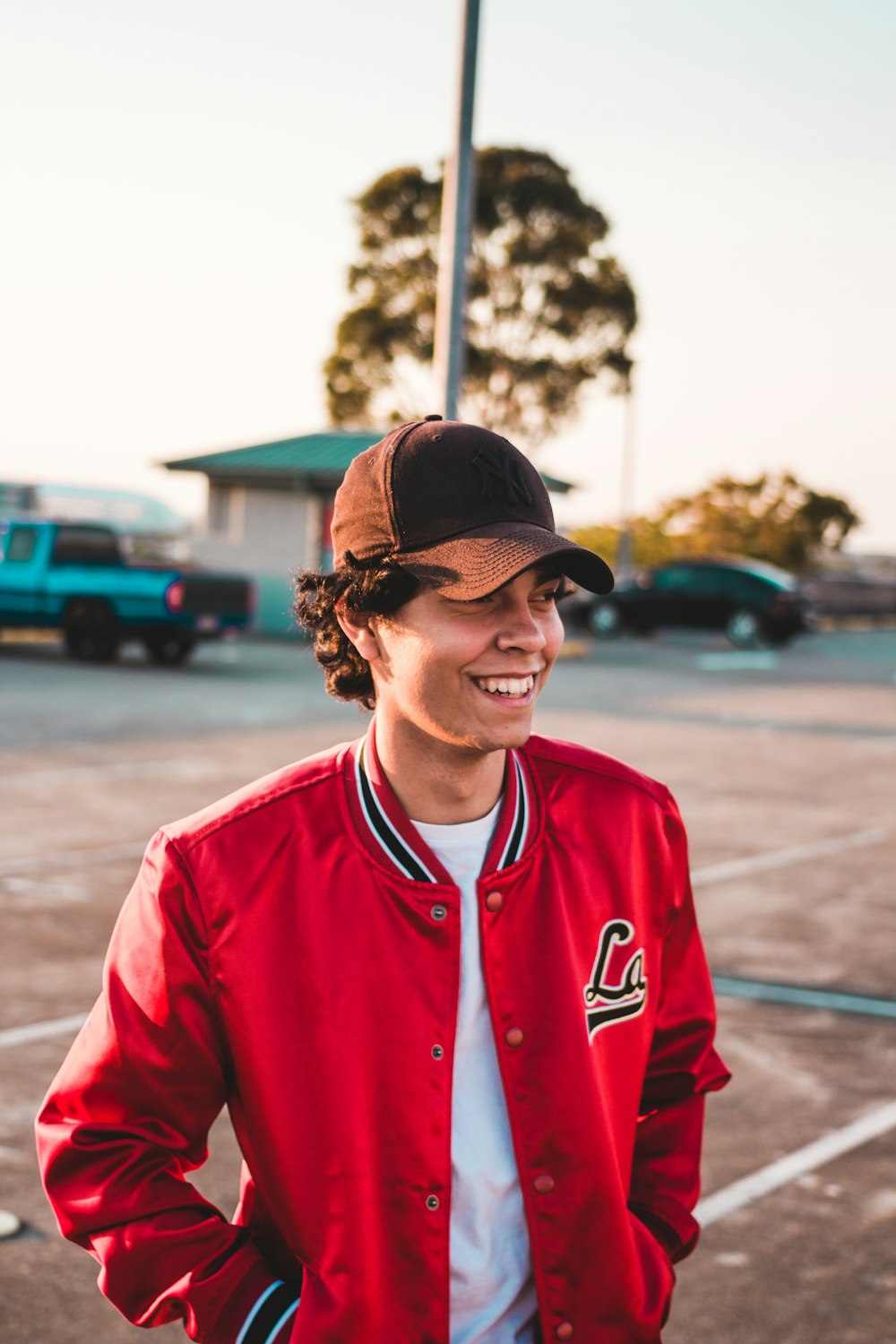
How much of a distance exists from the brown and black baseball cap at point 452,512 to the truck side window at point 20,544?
2065cm

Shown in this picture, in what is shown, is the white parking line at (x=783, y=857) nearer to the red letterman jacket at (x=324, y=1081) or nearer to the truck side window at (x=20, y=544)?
the red letterman jacket at (x=324, y=1081)

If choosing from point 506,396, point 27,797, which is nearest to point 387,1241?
point 27,797

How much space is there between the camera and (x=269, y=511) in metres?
31.9

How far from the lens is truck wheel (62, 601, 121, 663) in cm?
2164

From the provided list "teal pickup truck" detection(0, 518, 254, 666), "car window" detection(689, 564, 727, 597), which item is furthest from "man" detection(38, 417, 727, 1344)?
"car window" detection(689, 564, 727, 597)

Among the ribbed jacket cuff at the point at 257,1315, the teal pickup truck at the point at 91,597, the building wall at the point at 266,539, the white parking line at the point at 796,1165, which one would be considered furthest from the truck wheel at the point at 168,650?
the ribbed jacket cuff at the point at 257,1315

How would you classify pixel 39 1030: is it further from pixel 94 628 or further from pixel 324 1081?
pixel 94 628

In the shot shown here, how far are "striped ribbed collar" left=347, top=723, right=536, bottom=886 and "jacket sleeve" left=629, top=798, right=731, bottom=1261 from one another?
28 centimetres

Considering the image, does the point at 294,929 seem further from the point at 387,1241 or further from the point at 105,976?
the point at 387,1241

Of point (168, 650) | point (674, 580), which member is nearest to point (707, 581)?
point (674, 580)

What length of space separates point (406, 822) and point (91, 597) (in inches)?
803

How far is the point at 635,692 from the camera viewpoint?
20.6 metres

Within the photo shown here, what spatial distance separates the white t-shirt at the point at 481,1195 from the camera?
1950mm

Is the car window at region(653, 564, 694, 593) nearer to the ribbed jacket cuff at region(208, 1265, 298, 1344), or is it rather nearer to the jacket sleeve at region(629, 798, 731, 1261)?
the jacket sleeve at region(629, 798, 731, 1261)
